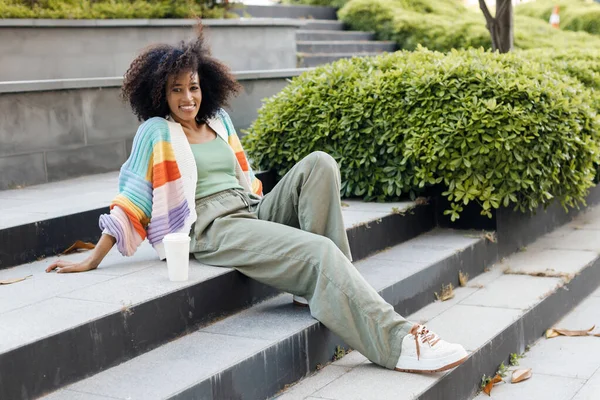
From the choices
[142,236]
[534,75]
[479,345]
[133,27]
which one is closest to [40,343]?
[142,236]

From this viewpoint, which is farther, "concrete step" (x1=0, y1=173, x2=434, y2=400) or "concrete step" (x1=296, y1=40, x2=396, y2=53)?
"concrete step" (x1=296, y1=40, x2=396, y2=53)

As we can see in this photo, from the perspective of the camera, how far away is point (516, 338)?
14.6ft

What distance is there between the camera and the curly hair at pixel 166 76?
13.0ft

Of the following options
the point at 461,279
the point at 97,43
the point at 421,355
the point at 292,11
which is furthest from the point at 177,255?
the point at 292,11

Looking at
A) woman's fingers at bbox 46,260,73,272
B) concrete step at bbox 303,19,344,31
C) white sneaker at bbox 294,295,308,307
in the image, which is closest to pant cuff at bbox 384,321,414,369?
white sneaker at bbox 294,295,308,307

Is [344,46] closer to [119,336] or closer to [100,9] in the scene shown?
[100,9]

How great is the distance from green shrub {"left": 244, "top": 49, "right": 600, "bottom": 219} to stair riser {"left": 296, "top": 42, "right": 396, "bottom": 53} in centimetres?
424

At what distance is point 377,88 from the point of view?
5898 millimetres

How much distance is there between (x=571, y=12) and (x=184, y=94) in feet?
39.3

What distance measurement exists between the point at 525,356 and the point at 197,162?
2.03 m

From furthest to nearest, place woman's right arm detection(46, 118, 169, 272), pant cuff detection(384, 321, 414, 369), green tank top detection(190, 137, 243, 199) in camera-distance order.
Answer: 1. green tank top detection(190, 137, 243, 199)
2. woman's right arm detection(46, 118, 169, 272)
3. pant cuff detection(384, 321, 414, 369)

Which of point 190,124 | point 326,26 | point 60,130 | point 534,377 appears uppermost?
point 326,26

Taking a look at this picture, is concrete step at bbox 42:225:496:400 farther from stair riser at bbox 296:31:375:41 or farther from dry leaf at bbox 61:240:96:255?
stair riser at bbox 296:31:375:41

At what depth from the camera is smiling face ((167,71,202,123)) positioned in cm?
399
